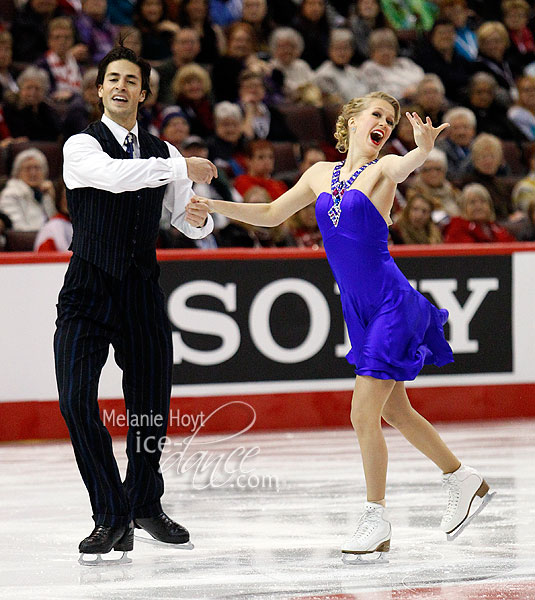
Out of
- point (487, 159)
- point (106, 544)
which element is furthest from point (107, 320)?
point (487, 159)

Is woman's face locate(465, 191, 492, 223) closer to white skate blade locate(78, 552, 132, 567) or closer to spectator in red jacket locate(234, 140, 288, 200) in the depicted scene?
spectator in red jacket locate(234, 140, 288, 200)

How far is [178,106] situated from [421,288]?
2444mm

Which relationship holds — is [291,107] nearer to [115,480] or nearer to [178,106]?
[178,106]

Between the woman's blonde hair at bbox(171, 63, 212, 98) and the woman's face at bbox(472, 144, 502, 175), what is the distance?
2.03m

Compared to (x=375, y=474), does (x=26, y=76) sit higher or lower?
higher

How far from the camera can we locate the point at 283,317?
720cm

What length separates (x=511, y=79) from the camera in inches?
443

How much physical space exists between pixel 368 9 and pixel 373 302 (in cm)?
691

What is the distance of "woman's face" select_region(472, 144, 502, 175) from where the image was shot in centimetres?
916

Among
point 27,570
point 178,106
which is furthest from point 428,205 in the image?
point 27,570

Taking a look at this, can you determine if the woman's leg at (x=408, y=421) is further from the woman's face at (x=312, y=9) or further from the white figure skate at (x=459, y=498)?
the woman's face at (x=312, y=9)

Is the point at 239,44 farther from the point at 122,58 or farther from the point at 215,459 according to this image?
the point at 122,58

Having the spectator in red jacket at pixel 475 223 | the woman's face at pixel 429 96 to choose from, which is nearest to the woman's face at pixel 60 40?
the woman's face at pixel 429 96

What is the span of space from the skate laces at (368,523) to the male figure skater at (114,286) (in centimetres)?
74
